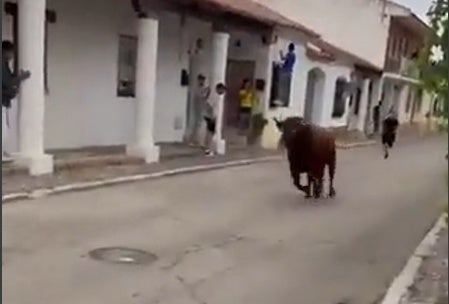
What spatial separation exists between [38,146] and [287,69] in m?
13.1

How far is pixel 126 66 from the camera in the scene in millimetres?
17156

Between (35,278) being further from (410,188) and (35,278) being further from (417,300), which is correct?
(410,188)

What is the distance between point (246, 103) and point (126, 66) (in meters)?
5.64

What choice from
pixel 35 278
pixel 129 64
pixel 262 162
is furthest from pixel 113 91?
pixel 35 278

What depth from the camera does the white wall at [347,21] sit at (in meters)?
28.8

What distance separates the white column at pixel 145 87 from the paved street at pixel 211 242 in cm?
129

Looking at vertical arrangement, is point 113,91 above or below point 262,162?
above

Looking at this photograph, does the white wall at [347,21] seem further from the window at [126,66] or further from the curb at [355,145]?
the window at [126,66]

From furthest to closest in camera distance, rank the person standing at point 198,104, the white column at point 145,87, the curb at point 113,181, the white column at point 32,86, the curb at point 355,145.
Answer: the curb at point 355,145
the person standing at point 198,104
the white column at point 145,87
the white column at point 32,86
the curb at point 113,181

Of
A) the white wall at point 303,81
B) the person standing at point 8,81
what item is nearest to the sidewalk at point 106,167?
the person standing at point 8,81

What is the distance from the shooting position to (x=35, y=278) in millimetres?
6871

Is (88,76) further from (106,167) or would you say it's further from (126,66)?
(106,167)

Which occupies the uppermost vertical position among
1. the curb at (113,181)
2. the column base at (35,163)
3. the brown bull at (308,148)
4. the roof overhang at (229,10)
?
the roof overhang at (229,10)

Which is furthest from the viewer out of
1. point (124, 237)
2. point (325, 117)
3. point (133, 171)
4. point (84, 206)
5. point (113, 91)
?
point (325, 117)
